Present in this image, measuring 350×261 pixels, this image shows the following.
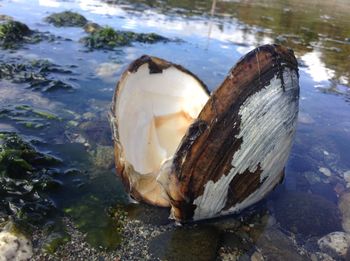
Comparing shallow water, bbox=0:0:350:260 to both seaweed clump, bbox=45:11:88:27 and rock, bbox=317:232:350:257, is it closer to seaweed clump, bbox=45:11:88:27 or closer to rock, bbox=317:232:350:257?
rock, bbox=317:232:350:257

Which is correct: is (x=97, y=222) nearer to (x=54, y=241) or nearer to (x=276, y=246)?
(x=54, y=241)

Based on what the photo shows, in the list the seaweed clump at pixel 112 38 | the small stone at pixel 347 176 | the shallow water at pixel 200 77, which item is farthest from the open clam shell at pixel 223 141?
the seaweed clump at pixel 112 38

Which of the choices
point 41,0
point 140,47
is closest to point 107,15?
point 41,0

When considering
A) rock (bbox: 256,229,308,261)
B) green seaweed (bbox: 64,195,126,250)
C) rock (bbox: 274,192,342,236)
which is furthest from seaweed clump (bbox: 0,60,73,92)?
rock (bbox: 256,229,308,261)

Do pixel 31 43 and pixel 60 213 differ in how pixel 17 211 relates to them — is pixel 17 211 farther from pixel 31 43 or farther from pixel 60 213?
pixel 31 43

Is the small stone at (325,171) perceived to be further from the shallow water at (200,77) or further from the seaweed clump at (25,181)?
the seaweed clump at (25,181)
